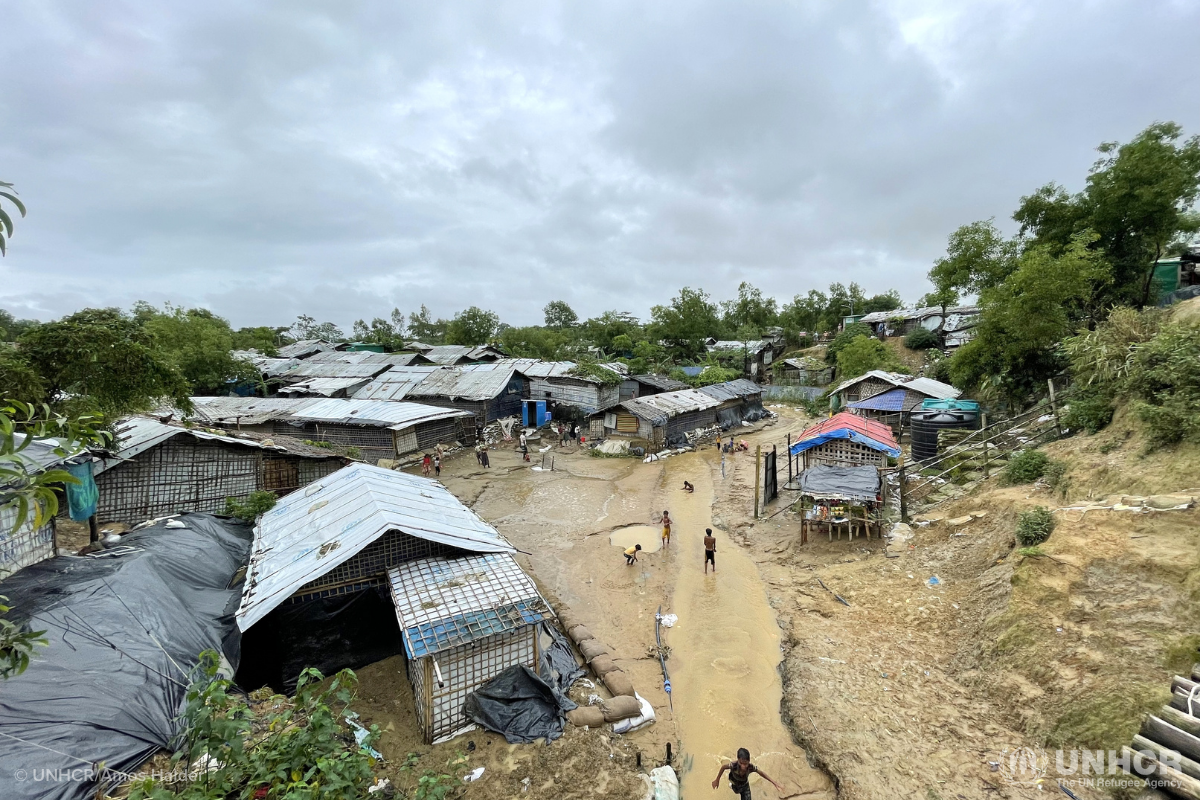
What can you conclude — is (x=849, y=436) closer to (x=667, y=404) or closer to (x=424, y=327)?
(x=667, y=404)

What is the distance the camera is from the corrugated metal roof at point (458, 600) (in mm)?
7719

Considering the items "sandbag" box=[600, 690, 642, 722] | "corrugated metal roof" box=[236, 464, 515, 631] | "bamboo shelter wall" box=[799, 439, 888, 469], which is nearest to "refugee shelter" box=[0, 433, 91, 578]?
"corrugated metal roof" box=[236, 464, 515, 631]

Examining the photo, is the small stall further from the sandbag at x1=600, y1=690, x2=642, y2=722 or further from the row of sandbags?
the sandbag at x1=600, y1=690, x2=642, y2=722

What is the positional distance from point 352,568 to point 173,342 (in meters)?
39.4

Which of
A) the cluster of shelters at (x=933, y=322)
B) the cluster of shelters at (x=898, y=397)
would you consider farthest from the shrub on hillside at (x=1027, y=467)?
the cluster of shelters at (x=933, y=322)

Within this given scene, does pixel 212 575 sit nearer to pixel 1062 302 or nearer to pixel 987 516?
pixel 987 516

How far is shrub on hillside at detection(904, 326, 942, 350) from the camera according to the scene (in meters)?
45.6

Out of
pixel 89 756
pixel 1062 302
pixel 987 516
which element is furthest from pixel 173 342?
pixel 1062 302

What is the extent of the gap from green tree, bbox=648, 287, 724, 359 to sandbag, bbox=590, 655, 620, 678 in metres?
46.6

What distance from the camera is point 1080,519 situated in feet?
32.3

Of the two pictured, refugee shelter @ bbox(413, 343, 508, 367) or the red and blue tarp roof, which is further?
refugee shelter @ bbox(413, 343, 508, 367)

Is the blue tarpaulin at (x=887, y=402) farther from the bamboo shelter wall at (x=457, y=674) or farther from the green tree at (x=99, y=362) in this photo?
the green tree at (x=99, y=362)

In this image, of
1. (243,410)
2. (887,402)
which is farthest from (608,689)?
(243,410)

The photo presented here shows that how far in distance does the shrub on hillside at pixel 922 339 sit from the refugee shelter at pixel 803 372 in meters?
7.43
